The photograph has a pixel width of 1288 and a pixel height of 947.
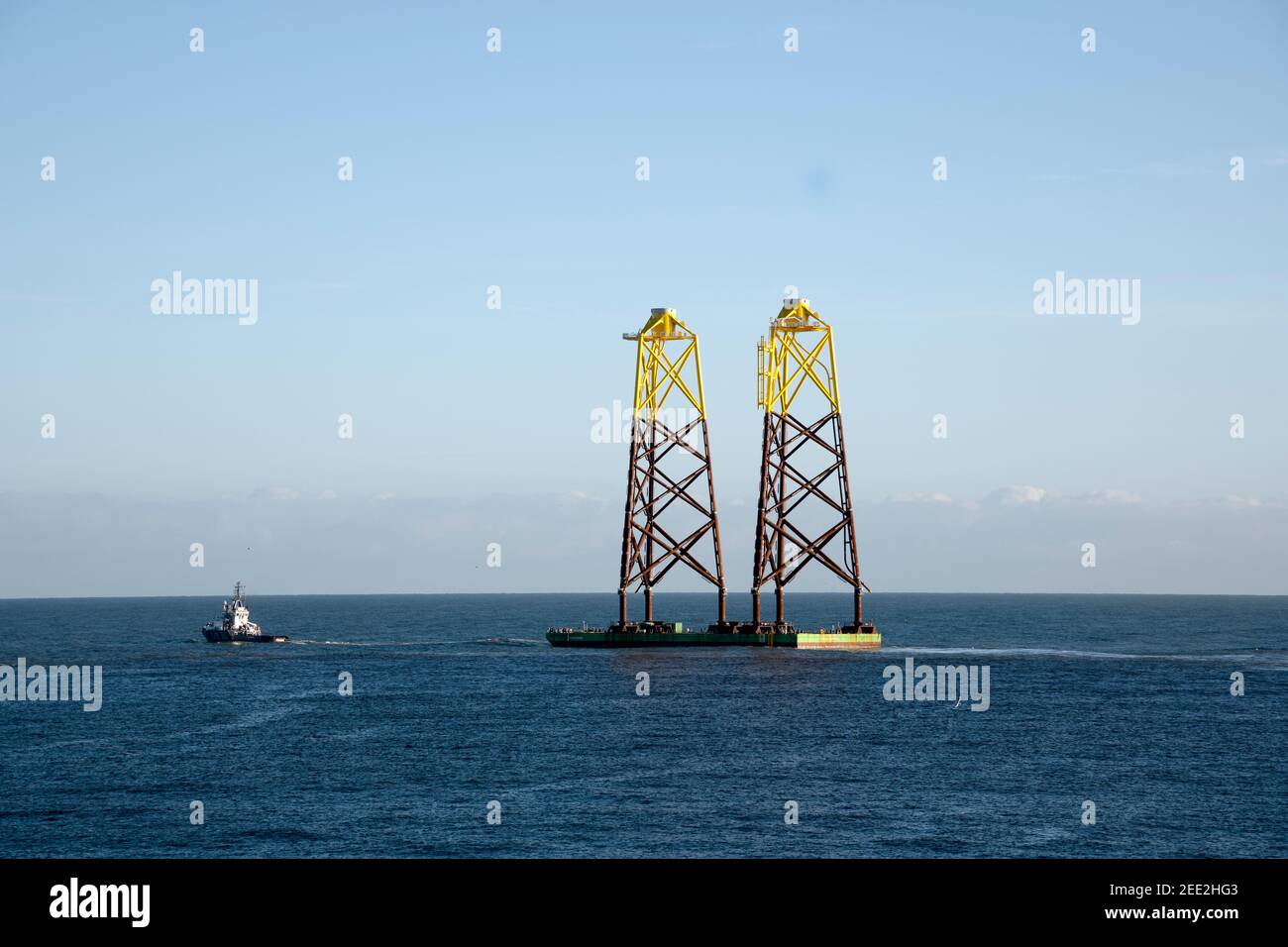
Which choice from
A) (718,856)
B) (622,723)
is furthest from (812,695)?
(718,856)

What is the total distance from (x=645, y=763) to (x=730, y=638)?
61904 millimetres

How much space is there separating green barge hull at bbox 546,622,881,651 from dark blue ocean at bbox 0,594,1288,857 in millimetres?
8572

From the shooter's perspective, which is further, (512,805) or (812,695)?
(812,695)

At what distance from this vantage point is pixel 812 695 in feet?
289

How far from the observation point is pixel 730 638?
4850 inches

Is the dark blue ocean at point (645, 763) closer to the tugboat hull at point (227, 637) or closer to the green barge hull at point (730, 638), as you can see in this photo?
the green barge hull at point (730, 638)

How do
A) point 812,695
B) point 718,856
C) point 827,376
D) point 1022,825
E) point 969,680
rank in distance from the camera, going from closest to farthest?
1. point 718,856
2. point 1022,825
3. point 812,695
4. point 969,680
5. point 827,376

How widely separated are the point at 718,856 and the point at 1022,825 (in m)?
12.3

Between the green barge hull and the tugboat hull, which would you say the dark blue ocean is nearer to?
the green barge hull

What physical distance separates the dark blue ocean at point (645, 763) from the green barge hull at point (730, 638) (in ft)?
28.1
